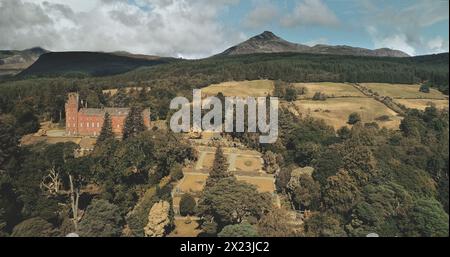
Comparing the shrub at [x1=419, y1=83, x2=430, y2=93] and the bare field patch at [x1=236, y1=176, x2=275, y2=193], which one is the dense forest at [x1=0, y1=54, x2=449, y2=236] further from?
the shrub at [x1=419, y1=83, x2=430, y2=93]

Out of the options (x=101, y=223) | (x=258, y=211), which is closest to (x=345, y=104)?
(x=258, y=211)

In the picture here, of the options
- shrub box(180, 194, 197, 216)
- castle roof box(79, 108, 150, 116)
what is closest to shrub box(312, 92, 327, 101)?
castle roof box(79, 108, 150, 116)

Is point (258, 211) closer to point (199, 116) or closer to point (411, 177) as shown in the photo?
point (411, 177)

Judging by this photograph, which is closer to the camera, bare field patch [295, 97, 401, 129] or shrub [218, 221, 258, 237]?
shrub [218, 221, 258, 237]

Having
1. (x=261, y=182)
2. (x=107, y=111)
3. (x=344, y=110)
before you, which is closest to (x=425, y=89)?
Result: (x=344, y=110)

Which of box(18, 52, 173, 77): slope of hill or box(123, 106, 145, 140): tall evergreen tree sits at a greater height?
box(18, 52, 173, 77): slope of hill
